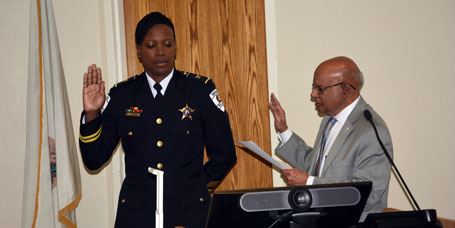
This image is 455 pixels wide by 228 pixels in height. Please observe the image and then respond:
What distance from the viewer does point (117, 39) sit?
3.60m

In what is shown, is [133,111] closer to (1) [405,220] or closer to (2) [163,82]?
(2) [163,82]

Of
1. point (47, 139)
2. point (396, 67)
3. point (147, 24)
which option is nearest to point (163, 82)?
point (147, 24)

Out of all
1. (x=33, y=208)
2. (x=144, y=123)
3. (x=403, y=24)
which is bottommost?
(x=33, y=208)

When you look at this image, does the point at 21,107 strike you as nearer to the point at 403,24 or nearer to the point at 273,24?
the point at 273,24

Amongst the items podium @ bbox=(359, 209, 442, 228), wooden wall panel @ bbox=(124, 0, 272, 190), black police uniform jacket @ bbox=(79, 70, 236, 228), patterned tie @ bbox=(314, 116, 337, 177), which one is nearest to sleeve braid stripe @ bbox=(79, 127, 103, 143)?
black police uniform jacket @ bbox=(79, 70, 236, 228)

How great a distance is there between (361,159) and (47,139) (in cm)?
174

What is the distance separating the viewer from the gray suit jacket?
269cm

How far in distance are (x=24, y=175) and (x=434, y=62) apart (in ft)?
8.96

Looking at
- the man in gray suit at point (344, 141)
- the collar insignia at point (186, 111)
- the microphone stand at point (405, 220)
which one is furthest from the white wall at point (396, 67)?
the microphone stand at point (405, 220)

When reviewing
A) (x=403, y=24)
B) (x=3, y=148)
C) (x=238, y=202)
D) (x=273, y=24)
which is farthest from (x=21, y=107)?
(x=403, y=24)

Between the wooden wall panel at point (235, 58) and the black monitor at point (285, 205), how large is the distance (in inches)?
83.5

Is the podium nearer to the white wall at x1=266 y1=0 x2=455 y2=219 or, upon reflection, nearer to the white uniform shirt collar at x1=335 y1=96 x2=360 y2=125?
the white uniform shirt collar at x1=335 y1=96 x2=360 y2=125

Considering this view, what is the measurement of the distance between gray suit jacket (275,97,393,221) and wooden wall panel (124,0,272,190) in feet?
3.31

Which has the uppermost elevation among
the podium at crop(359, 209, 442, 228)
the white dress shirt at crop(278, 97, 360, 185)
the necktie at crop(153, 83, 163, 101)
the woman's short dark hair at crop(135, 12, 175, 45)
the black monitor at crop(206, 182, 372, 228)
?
the woman's short dark hair at crop(135, 12, 175, 45)
